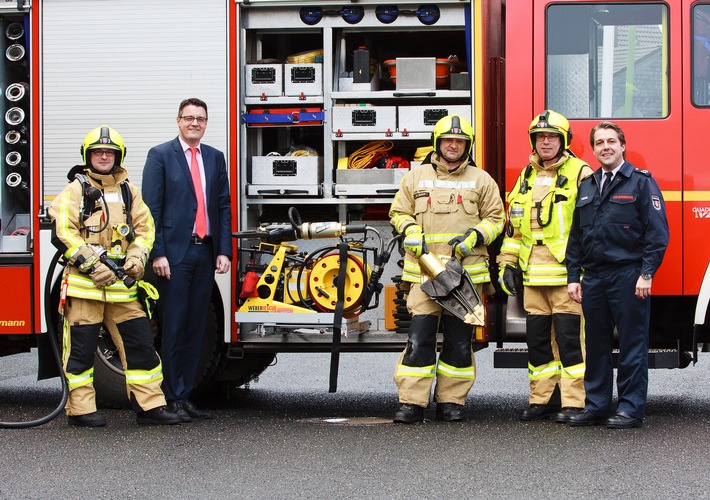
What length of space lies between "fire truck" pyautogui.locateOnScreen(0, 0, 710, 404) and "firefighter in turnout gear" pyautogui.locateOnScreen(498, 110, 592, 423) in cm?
24

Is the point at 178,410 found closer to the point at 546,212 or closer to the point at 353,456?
the point at 353,456

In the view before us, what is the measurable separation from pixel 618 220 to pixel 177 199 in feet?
9.51

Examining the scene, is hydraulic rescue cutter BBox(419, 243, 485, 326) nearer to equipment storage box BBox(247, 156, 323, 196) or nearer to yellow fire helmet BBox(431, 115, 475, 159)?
yellow fire helmet BBox(431, 115, 475, 159)

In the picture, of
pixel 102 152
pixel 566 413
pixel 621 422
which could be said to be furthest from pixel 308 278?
pixel 621 422

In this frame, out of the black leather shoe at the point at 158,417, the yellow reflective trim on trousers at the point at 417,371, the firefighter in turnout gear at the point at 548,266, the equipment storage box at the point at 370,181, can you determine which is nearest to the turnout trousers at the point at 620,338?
the firefighter in turnout gear at the point at 548,266

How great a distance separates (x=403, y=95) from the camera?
25.5 ft

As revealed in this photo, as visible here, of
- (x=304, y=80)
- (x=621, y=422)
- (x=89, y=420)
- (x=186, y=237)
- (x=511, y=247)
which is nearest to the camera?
(x=621, y=422)

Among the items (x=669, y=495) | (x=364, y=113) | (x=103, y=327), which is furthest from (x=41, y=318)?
(x=669, y=495)

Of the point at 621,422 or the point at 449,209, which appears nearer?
the point at 621,422

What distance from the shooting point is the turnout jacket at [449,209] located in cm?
718

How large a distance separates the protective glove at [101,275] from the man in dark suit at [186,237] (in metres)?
0.50

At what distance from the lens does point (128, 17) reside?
25.6 ft

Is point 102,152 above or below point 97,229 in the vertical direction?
above

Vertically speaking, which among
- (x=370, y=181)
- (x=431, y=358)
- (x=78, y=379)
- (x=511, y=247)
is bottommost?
(x=78, y=379)
